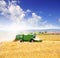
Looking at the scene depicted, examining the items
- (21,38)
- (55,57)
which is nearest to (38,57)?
(55,57)

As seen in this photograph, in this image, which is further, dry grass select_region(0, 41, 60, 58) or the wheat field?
the wheat field

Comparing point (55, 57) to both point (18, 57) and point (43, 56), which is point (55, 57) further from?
point (18, 57)

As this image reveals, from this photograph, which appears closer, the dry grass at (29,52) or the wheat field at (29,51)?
the dry grass at (29,52)

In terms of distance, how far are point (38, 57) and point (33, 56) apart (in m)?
0.44

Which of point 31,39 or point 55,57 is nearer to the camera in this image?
point 55,57

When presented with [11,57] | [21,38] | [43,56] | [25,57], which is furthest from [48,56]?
[21,38]

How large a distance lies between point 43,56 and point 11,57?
2480 millimetres

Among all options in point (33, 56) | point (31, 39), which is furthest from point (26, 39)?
point (33, 56)

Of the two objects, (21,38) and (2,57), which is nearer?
(2,57)

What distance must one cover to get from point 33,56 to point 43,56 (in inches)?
30.8

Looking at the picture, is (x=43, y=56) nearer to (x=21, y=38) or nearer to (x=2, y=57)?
(x=2, y=57)

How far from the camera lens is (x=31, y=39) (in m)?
26.7

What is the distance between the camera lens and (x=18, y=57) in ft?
41.3

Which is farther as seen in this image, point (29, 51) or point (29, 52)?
point (29, 51)
